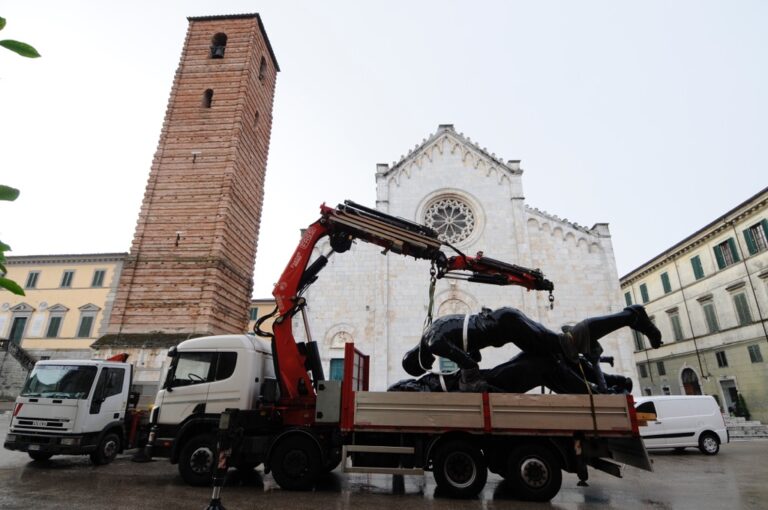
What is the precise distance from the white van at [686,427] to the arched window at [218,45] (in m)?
27.5

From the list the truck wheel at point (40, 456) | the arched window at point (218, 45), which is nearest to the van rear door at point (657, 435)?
the truck wheel at point (40, 456)

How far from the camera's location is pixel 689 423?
13.9m

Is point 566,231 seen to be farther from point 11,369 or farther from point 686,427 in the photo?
point 11,369

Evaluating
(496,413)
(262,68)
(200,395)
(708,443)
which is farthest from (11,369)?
(708,443)

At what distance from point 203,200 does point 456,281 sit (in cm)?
1329

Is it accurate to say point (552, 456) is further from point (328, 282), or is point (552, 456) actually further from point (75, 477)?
point (328, 282)

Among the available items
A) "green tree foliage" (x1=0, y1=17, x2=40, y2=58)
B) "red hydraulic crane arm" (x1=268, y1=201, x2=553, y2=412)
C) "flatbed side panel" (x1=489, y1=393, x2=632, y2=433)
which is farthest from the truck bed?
"green tree foliage" (x1=0, y1=17, x2=40, y2=58)

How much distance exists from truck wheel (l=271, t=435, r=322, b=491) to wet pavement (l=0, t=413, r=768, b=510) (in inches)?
9.4

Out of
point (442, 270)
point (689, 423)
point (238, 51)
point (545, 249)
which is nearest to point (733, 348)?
point (545, 249)

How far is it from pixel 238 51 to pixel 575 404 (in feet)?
84.8

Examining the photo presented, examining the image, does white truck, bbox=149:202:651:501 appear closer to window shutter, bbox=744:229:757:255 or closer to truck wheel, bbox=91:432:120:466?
truck wheel, bbox=91:432:120:466

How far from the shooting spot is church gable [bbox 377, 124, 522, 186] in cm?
2391

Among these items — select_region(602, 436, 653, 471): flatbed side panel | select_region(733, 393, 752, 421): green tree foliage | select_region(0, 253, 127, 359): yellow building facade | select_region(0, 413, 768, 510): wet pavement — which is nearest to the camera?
select_region(0, 413, 768, 510): wet pavement

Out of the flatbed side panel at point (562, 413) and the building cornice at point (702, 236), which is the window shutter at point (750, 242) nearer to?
the building cornice at point (702, 236)
